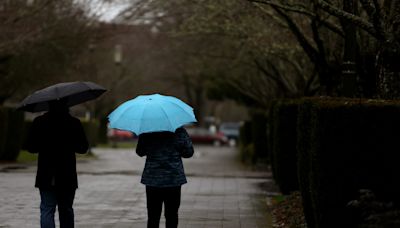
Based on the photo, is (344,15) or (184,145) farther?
(344,15)

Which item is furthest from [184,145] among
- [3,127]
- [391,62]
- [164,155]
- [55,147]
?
[3,127]

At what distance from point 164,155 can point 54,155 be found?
1157mm

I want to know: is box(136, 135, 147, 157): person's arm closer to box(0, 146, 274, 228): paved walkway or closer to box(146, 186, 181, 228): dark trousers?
box(146, 186, 181, 228): dark trousers

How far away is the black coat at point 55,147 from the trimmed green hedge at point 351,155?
260 centimetres

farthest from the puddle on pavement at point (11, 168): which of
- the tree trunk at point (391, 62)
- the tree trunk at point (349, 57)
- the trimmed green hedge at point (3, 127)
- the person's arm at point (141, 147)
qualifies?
the person's arm at point (141, 147)

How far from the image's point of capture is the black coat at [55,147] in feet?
28.3

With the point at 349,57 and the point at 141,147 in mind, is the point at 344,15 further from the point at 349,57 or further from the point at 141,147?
the point at 141,147

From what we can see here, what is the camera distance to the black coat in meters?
8.62

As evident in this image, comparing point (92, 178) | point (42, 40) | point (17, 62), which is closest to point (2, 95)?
point (17, 62)

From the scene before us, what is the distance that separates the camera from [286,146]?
51.7 feet

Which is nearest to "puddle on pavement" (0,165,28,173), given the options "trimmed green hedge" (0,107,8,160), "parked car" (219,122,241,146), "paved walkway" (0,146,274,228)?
"paved walkway" (0,146,274,228)

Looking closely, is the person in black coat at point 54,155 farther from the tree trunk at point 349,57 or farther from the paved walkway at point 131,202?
the tree trunk at point 349,57

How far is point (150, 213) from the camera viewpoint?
8711mm

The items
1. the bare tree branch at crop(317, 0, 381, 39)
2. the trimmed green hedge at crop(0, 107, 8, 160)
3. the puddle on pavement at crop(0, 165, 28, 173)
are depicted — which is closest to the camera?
the bare tree branch at crop(317, 0, 381, 39)
